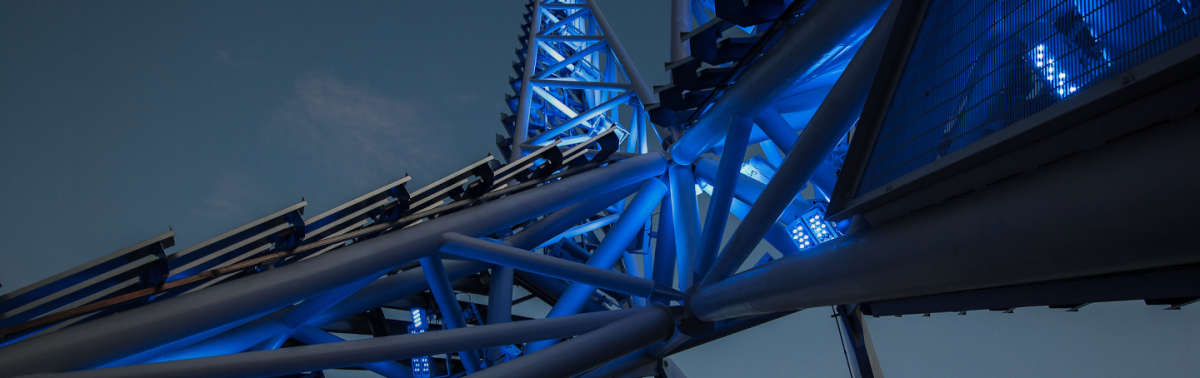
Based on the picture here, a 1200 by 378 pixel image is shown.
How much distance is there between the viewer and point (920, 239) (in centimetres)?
393

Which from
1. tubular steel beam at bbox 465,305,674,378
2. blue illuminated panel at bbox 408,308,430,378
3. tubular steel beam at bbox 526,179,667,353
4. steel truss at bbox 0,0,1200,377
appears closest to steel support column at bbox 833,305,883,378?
steel truss at bbox 0,0,1200,377

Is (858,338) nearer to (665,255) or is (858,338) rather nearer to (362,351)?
(665,255)

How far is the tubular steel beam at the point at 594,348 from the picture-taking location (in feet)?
21.1

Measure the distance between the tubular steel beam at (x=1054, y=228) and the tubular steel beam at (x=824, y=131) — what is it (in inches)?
50.5

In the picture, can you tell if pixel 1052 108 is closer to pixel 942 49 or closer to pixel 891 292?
pixel 942 49

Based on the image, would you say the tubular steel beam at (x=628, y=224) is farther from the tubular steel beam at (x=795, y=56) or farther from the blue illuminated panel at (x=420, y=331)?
the tubular steel beam at (x=795, y=56)

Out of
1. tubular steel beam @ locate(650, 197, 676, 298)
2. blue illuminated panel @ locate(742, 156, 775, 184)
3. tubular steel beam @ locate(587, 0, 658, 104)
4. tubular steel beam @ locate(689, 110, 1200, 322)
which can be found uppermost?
tubular steel beam @ locate(587, 0, 658, 104)

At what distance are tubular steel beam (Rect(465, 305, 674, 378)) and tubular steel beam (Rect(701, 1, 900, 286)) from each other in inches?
57.7

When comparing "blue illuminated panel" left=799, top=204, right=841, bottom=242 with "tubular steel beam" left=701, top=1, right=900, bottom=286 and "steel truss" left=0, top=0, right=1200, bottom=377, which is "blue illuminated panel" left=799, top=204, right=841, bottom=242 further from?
"tubular steel beam" left=701, top=1, right=900, bottom=286

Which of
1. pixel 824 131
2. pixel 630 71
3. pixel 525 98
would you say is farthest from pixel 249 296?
pixel 525 98

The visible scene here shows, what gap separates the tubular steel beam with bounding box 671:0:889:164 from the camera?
5.89 m

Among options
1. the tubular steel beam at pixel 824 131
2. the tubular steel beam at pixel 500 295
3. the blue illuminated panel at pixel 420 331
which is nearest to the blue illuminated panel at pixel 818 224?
the tubular steel beam at pixel 824 131

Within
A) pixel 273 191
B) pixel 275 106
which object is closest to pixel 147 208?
pixel 273 191

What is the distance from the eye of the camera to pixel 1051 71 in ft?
10.8
